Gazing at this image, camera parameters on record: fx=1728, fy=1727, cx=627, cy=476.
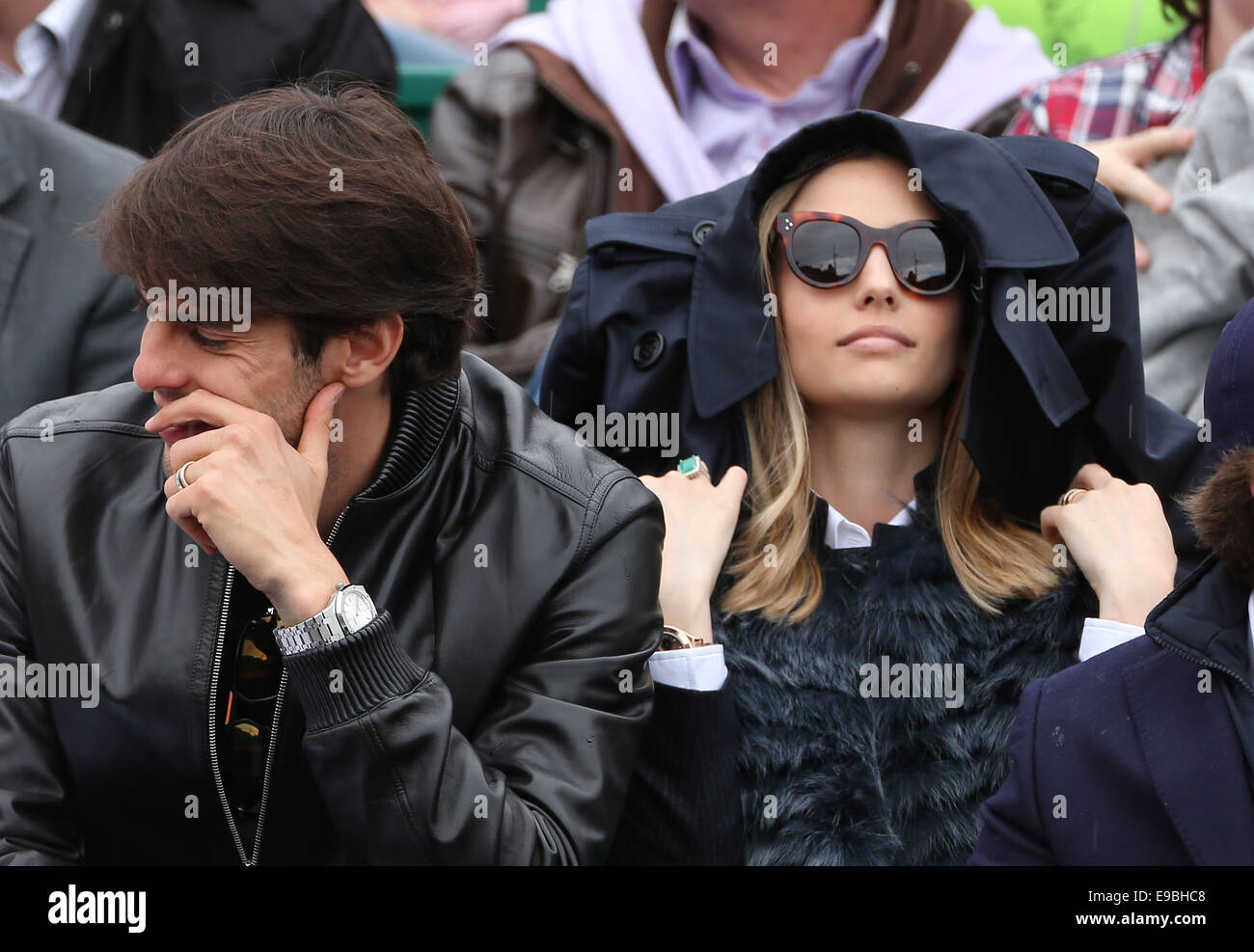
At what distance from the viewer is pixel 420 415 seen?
9.00 feet

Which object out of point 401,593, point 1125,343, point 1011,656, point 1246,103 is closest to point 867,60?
point 1246,103

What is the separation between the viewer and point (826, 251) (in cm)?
304

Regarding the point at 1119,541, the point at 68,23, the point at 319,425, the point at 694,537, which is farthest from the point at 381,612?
the point at 68,23

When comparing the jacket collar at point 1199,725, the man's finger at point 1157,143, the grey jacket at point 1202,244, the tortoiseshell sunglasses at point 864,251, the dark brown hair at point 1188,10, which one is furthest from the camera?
the dark brown hair at point 1188,10

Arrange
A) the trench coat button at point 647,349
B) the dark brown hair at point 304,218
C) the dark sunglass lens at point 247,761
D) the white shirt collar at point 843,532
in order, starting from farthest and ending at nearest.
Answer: the trench coat button at point 647,349 < the white shirt collar at point 843,532 < the dark sunglass lens at point 247,761 < the dark brown hair at point 304,218

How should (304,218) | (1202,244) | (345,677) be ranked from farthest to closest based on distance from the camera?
(1202,244) < (304,218) < (345,677)

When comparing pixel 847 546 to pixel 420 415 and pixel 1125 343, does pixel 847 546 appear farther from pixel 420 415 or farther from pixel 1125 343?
pixel 420 415

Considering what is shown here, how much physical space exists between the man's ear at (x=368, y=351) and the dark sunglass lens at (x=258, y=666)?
409mm

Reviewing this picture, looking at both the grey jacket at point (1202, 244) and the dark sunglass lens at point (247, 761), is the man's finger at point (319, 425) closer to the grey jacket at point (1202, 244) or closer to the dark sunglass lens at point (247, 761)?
the dark sunglass lens at point (247, 761)

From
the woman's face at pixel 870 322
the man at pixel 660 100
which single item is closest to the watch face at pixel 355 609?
the woman's face at pixel 870 322

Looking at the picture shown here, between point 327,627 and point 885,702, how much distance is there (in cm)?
103

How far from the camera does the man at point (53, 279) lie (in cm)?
331

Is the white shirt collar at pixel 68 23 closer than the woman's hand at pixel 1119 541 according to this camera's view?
No

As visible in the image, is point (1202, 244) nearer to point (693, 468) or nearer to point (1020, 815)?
point (693, 468)
